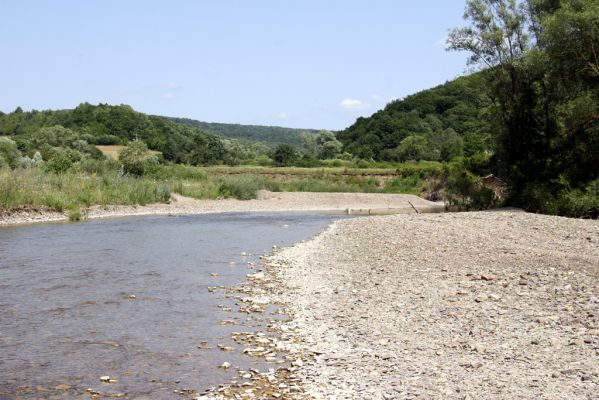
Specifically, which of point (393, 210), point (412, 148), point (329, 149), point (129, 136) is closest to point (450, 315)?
point (393, 210)

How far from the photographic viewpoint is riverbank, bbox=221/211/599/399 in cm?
717

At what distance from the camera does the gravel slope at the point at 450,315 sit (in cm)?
716

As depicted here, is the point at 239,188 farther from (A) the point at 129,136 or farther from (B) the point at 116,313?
(A) the point at 129,136

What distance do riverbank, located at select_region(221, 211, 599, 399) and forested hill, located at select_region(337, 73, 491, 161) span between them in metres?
72.9

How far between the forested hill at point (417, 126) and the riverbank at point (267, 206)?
123 ft

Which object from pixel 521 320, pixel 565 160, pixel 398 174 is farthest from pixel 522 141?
pixel 398 174

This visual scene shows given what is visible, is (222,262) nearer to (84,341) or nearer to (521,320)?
(84,341)

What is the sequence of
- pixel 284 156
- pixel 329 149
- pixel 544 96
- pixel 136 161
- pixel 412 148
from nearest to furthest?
1. pixel 544 96
2. pixel 136 161
3. pixel 284 156
4. pixel 412 148
5. pixel 329 149

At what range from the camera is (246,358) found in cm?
871

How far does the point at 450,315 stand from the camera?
9.88 metres

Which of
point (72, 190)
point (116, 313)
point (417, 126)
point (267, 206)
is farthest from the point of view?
point (417, 126)

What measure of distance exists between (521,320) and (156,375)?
5682mm

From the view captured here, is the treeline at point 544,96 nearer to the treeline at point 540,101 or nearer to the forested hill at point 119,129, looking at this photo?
the treeline at point 540,101

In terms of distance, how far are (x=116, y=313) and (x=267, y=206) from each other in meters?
34.1
